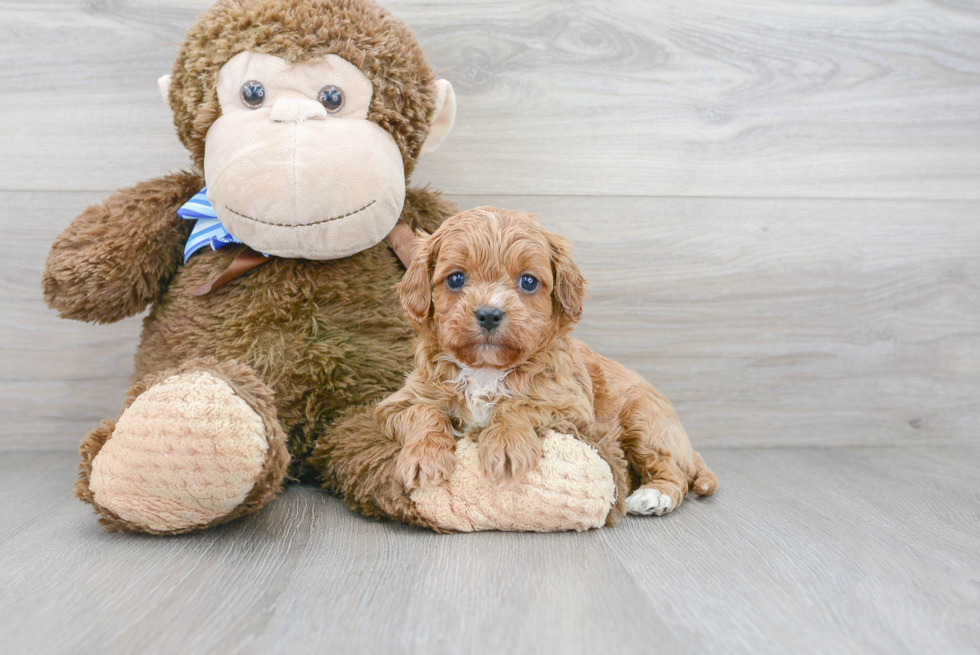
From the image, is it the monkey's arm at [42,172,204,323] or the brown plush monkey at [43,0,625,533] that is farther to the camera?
the monkey's arm at [42,172,204,323]

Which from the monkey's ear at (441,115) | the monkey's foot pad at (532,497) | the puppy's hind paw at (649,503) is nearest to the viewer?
the monkey's foot pad at (532,497)

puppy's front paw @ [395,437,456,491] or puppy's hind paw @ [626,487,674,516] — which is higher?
puppy's front paw @ [395,437,456,491]

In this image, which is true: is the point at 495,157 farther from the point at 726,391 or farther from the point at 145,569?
the point at 145,569

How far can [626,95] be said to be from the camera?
1.91m

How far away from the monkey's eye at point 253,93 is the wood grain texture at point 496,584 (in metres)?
0.75

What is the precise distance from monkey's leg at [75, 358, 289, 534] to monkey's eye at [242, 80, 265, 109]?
52 centimetres

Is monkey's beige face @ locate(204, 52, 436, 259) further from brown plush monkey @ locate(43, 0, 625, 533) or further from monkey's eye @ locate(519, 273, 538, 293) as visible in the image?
monkey's eye @ locate(519, 273, 538, 293)

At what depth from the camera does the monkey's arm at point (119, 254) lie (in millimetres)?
1434

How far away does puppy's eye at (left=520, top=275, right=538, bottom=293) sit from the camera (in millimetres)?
1237

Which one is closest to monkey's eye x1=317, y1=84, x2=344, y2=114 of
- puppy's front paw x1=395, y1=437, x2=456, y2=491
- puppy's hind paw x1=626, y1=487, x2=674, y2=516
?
puppy's front paw x1=395, y1=437, x2=456, y2=491

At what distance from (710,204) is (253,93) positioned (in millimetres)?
1175

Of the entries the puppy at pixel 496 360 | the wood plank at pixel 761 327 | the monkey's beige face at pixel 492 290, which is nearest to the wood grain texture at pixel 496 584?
the puppy at pixel 496 360

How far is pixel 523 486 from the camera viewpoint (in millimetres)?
1221

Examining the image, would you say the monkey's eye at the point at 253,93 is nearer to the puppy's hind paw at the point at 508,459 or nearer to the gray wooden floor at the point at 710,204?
the gray wooden floor at the point at 710,204
